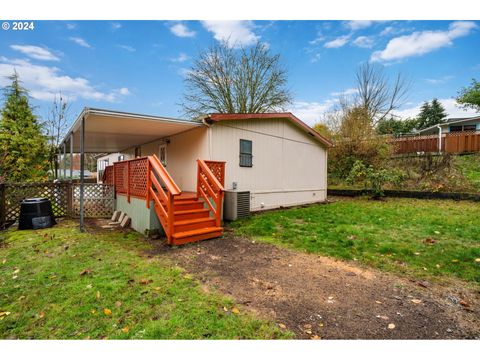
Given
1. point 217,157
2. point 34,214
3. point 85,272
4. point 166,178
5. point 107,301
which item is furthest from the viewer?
point 217,157

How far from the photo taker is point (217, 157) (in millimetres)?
7297

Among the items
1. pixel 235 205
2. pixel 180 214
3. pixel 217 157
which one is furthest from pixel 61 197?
pixel 235 205

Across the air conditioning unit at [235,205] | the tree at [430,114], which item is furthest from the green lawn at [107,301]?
the tree at [430,114]

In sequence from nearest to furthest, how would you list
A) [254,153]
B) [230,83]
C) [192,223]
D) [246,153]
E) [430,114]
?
[192,223]
[246,153]
[254,153]
[230,83]
[430,114]

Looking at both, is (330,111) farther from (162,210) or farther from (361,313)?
→ (361,313)

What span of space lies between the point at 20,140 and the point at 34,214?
23.6 feet

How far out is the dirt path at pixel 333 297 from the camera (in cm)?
223

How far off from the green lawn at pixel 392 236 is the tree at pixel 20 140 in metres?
10.0

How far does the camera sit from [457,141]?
15086 mm

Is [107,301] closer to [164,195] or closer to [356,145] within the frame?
[164,195]

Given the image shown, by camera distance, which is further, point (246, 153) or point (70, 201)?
point (246, 153)

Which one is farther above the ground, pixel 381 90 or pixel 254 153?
pixel 381 90

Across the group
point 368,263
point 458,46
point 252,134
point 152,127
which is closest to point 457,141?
point 458,46

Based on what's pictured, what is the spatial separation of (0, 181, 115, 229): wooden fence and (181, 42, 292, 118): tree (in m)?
11.4
